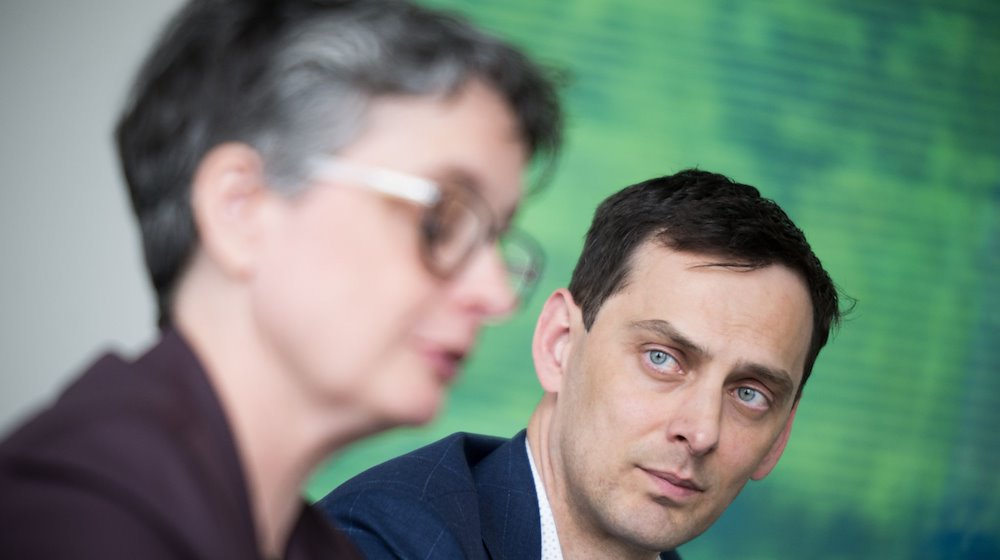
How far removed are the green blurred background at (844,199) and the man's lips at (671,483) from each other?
2153mm

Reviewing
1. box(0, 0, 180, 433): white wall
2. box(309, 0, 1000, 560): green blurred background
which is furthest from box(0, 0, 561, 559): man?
box(309, 0, 1000, 560): green blurred background

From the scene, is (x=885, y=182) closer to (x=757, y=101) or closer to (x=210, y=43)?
(x=757, y=101)

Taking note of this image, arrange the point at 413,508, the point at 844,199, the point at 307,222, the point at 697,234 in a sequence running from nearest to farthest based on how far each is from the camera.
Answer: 1. the point at 307,222
2. the point at 413,508
3. the point at 697,234
4. the point at 844,199

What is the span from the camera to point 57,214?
393cm

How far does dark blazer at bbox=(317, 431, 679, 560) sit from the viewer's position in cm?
194

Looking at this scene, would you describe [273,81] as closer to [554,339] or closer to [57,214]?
[554,339]

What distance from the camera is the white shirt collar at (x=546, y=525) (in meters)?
2.23

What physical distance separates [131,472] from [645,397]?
130 centimetres

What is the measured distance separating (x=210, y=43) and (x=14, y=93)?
3.09 meters

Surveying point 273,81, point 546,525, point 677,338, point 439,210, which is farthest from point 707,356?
point 273,81

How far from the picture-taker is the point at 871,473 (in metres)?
4.62

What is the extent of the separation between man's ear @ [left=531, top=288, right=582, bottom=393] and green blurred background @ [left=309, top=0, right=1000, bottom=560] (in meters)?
1.87

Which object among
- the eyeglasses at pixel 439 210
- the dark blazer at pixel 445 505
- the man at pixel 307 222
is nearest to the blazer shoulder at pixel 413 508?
the dark blazer at pixel 445 505

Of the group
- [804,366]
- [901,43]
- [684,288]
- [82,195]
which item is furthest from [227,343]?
[901,43]
